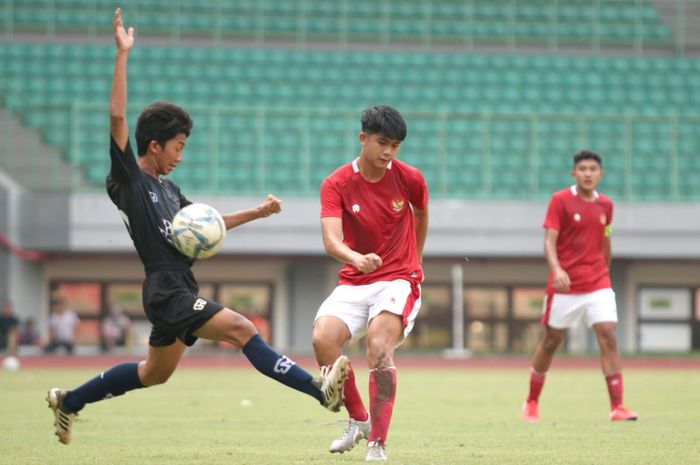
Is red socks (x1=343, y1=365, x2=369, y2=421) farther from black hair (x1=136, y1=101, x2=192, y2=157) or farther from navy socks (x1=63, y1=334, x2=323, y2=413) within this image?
black hair (x1=136, y1=101, x2=192, y2=157)

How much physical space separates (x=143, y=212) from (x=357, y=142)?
20.4 m

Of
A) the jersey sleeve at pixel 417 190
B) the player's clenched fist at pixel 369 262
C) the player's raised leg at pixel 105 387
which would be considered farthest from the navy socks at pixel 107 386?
the jersey sleeve at pixel 417 190

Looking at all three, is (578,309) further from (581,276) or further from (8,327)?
(8,327)

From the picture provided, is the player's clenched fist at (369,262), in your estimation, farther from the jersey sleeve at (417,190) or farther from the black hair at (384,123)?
the jersey sleeve at (417,190)

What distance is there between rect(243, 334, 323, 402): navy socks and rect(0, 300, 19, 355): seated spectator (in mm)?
21051

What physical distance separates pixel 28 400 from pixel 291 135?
13907 millimetres

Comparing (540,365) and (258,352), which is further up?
(258,352)

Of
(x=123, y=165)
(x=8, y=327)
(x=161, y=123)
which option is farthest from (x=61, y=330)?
(x=123, y=165)

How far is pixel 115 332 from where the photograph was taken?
1154 inches

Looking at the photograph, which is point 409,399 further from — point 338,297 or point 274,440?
point 338,297

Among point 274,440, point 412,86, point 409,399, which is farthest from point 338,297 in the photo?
point 412,86

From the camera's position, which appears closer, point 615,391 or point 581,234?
point 615,391

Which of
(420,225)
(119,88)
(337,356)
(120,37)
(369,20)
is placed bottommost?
(337,356)

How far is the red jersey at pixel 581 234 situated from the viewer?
11.7 meters
